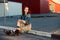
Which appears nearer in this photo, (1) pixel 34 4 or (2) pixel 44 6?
(1) pixel 34 4

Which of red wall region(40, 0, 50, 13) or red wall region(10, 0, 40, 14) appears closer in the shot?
red wall region(10, 0, 40, 14)

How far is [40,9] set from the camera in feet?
109

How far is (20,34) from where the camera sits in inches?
445

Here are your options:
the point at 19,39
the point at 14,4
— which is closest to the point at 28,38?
the point at 19,39

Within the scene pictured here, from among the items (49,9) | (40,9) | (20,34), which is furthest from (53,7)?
(20,34)

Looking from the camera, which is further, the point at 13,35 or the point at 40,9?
the point at 40,9

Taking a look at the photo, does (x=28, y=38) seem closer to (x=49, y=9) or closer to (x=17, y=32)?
(x=17, y=32)

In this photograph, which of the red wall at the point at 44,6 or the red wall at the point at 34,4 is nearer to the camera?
the red wall at the point at 34,4

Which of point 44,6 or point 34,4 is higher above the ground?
point 34,4

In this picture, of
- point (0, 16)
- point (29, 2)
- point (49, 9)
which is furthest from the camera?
point (49, 9)

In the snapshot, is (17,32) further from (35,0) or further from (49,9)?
(49,9)

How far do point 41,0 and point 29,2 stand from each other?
1.70 metres

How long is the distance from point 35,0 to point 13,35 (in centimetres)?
2240

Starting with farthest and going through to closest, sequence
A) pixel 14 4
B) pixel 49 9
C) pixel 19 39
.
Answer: pixel 49 9
pixel 14 4
pixel 19 39
